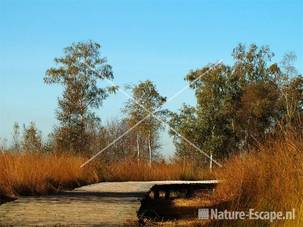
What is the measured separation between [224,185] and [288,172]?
2788 mm

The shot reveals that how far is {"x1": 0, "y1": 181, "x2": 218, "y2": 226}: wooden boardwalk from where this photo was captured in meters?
4.96

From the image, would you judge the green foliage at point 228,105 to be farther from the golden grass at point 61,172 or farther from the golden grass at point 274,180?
the golden grass at point 274,180

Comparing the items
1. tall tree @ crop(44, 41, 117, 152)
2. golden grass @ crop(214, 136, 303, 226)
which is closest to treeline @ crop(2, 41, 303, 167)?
tall tree @ crop(44, 41, 117, 152)

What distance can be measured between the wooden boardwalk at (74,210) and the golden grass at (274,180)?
46.1 inches

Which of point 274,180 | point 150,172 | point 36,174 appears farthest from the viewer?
point 150,172

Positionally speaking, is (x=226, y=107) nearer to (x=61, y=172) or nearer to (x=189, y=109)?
(x=189, y=109)

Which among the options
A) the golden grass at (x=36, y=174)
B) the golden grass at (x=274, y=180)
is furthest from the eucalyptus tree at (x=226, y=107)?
the golden grass at (x=274, y=180)

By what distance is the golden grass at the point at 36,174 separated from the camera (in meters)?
7.96

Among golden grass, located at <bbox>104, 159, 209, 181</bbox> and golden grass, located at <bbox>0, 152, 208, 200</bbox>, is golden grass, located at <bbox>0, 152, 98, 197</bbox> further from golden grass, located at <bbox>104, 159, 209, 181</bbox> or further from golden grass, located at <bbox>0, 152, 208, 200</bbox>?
golden grass, located at <bbox>104, 159, 209, 181</bbox>

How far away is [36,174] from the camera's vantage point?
8.42 m

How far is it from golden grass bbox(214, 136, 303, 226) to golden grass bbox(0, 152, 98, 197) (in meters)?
3.03

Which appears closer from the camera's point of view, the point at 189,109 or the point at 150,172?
the point at 150,172

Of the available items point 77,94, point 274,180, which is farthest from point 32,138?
point 274,180

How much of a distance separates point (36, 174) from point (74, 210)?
113 inches
